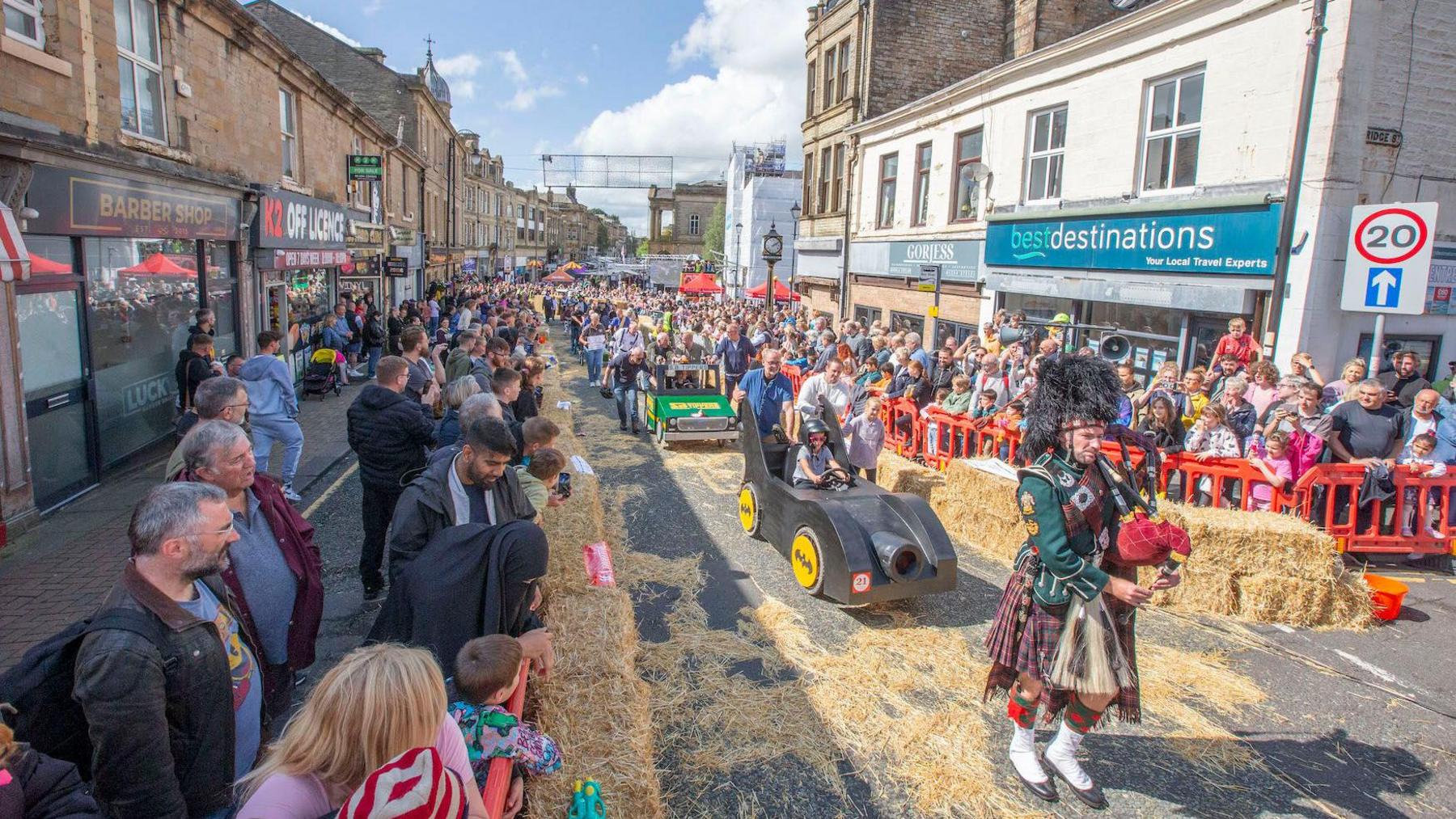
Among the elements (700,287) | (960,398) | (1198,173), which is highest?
(1198,173)

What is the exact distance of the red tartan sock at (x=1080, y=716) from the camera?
384 centimetres

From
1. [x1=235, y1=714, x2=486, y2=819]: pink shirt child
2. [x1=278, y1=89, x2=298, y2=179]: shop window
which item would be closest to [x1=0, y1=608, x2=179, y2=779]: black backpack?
[x1=235, y1=714, x2=486, y2=819]: pink shirt child

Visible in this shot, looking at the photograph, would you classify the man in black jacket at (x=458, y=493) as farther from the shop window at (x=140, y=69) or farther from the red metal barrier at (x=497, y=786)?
the shop window at (x=140, y=69)

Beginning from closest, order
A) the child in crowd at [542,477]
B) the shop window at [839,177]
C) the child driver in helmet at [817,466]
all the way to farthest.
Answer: the child in crowd at [542,477]
the child driver in helmet at [817,466]
the shop window at [839,177]

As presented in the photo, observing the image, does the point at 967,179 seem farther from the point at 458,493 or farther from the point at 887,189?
the point at 458,493

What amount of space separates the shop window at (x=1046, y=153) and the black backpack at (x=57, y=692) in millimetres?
15536

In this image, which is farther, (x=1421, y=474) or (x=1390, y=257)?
(x=1390, y=257)

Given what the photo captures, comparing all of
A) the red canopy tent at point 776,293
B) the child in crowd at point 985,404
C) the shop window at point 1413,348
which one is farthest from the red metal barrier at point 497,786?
the red canopy tent at point 776,293

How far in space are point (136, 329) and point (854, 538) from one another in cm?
958

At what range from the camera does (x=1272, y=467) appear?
7102 mm

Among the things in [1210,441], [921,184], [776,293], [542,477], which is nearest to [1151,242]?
[1210,441]

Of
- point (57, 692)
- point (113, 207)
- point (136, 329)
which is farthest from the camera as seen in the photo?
point (136, 329)

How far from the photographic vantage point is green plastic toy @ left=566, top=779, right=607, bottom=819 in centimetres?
296

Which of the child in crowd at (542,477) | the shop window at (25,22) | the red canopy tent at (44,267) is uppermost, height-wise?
the shop window at (25,22)
